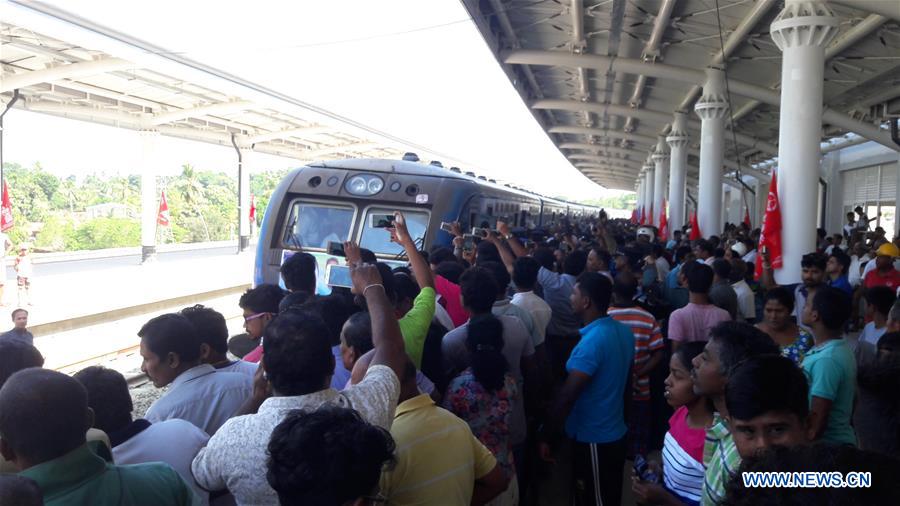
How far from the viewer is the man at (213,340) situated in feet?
10.5

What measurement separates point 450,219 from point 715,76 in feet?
30.7

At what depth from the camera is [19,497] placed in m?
1.47

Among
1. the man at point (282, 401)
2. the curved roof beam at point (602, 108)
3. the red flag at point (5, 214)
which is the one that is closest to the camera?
the man at point (282, 401)

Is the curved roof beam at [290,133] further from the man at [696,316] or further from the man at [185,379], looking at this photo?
the man at [185,379]

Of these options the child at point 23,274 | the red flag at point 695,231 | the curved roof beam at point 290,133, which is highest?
the curved roof beam at point 290,133

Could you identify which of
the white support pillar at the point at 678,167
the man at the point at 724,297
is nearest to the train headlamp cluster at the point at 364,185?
the man at the point at 724,297

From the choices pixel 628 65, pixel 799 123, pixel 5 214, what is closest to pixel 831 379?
pixel 799 123

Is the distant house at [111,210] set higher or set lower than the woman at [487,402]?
higher

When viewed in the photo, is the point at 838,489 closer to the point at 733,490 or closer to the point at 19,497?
the point at 733,490

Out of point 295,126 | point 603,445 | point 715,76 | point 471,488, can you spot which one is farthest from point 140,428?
point 295,126

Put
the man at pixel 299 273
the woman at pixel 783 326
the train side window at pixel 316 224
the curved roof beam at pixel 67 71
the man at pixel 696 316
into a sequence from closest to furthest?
the woman at pixel 783 326, the man at pixel 299 273, the man at pixel 696 316, the train side window at pixel 316 224, the curved roof beam at pixel 67 71

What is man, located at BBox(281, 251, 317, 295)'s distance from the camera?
4652 mm

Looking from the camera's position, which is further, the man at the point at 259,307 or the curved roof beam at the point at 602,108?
the curved roof beam at the point at 602,108

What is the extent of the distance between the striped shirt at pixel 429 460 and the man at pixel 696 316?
2928 mm
